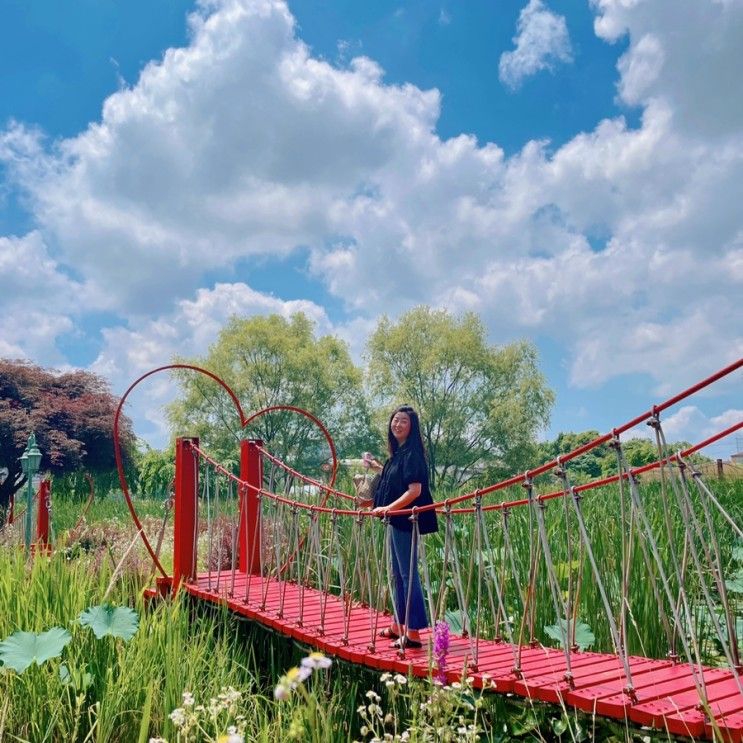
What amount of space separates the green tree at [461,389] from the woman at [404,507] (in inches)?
846

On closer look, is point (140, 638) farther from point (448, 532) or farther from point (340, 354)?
point (340, 354)

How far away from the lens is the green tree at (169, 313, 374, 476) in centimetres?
2530

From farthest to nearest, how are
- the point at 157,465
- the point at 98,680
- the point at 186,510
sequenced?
1. the point at 157,465
2. the point at 186,510
3. the point at 98,680

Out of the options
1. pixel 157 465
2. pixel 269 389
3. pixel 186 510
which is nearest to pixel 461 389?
pixel 269 389

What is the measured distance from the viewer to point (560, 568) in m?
4.80

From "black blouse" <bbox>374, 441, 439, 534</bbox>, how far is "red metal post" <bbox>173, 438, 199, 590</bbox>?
201 centimetres

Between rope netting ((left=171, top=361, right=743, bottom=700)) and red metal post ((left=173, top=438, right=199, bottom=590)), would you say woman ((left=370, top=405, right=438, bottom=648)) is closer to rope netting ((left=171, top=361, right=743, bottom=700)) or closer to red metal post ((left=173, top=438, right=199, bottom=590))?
rope netting ((left=171, top=361, right=743, bottom=700))

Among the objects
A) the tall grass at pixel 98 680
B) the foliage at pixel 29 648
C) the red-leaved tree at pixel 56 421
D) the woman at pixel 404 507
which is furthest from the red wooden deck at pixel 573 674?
the red-leaved tree at pixel 56 421

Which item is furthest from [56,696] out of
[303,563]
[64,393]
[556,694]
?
[64,393]

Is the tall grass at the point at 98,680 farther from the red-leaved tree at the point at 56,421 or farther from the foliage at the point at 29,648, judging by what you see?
the red-leaved tree at the point at 56,421

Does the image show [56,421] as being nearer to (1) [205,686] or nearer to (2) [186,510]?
(2) [186,510]

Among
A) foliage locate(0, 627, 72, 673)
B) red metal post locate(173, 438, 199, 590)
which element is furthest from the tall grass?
red metal post locate(173, 438, 199, 590)

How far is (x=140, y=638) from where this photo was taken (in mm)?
3664

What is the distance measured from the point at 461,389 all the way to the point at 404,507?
23.0 meters
